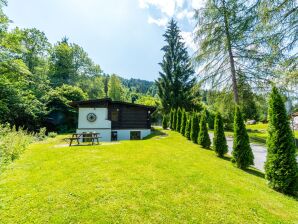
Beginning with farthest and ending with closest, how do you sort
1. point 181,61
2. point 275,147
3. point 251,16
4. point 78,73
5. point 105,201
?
point 78,73, point 181,61, point 251,16, point 275,147, point 105,201

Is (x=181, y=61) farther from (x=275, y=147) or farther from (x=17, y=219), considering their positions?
(x=17, y=219)

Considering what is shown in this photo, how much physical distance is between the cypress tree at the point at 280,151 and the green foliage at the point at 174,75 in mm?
20589

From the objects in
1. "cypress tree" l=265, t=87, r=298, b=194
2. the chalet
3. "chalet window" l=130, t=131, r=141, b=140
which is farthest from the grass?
"chalet window" l=130, t=131, r=141, b=140

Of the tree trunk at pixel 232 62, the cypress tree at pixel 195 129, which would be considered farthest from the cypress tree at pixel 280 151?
the tree trunk at pixel 232 62

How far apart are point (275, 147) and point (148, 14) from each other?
11460 mm

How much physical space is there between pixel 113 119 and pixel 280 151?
13.2 metres

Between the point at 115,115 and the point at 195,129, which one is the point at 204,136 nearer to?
the point at 195,129

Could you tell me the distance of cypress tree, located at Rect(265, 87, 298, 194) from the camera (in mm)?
4949

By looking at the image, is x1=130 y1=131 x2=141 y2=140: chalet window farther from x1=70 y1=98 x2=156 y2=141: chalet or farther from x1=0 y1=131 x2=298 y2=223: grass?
x1=0 y1=131 x2=298 y2=223: grass

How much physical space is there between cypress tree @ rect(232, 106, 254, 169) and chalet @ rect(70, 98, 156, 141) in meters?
10.8

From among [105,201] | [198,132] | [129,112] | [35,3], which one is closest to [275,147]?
[105,201]

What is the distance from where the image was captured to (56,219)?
10.4 feet

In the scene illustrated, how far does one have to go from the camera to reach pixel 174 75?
27219 millimetres

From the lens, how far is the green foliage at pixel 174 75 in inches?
1037
